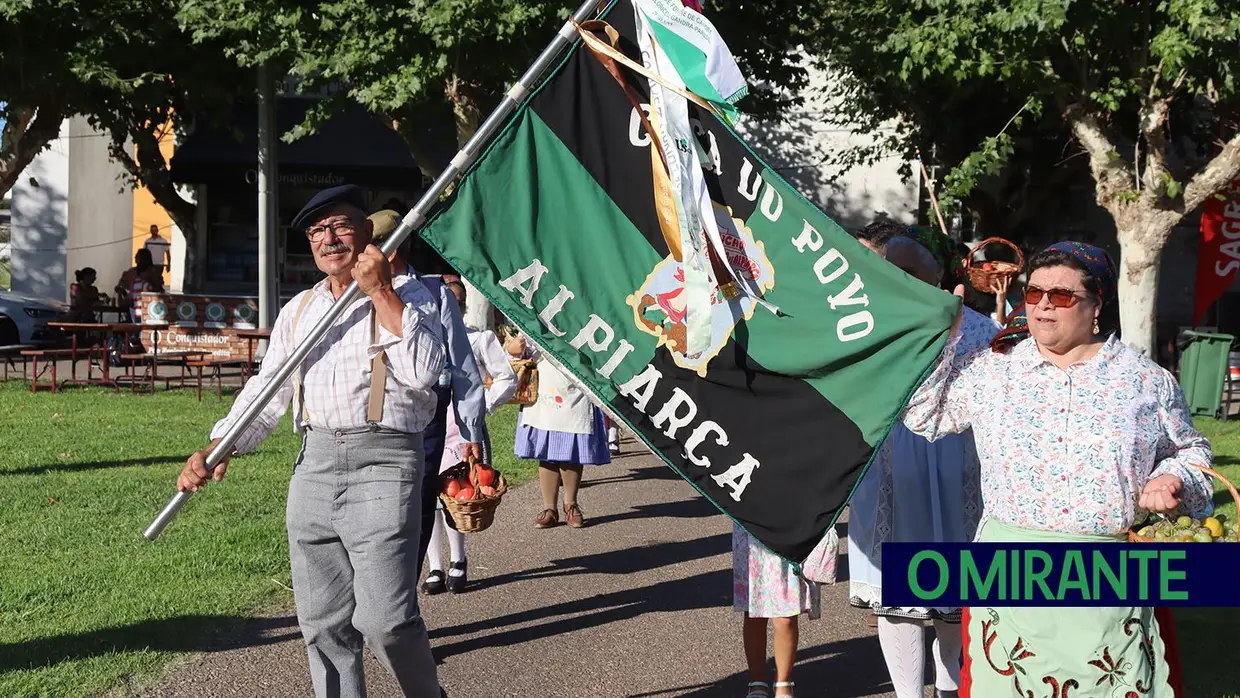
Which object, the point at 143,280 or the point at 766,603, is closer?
the point at 766,603

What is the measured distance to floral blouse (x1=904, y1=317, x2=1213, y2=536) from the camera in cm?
390

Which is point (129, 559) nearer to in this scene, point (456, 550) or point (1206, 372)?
point (456, 550)

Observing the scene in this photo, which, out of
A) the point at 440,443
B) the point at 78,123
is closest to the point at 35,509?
the point at 440,443

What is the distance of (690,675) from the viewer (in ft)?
21.6

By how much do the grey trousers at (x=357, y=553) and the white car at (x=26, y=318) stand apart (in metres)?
22.6

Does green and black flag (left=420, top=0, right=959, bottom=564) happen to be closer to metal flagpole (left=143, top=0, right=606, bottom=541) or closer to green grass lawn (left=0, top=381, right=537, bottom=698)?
metal flagpole (left=143, top=0, right=606, bottom=541)

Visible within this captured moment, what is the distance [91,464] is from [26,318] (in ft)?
50.6

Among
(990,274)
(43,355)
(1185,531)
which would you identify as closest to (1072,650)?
(1185,531)

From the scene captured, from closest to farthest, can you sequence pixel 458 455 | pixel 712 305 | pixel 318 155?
pixel 712 305 → pixel 458 455 → pixel 318 155

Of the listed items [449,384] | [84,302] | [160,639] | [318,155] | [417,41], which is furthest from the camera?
[318,155]

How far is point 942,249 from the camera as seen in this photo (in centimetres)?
551

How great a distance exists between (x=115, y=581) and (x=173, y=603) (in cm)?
64

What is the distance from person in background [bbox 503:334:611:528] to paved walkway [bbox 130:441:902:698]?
0.30 meters

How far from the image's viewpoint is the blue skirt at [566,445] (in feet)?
33.6
